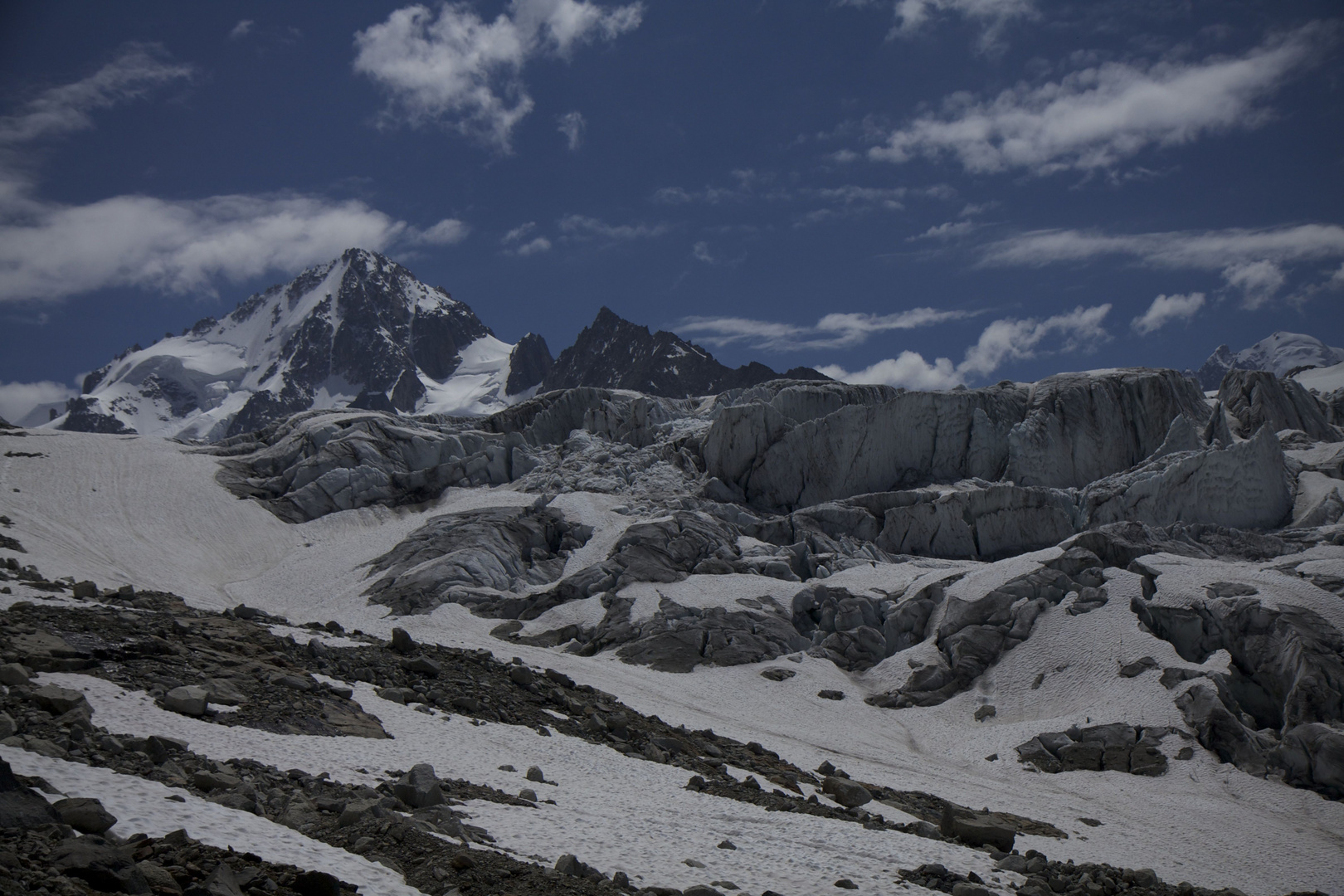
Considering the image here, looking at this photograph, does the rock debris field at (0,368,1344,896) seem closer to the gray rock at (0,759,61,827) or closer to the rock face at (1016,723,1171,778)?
the gray rock at (0,759,61,827)

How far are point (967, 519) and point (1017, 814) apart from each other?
36.2 metres

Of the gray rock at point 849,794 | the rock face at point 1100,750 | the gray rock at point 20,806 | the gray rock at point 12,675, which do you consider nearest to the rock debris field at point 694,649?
the gray rock at point 20,806

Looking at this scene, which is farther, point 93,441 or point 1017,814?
point 93,441

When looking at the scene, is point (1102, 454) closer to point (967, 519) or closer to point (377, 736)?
point (967, 519)

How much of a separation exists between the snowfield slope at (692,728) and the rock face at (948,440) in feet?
45.2

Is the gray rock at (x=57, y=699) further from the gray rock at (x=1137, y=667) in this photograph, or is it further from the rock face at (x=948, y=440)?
the rock face at (x=948, y=440)

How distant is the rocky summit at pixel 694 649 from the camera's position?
47.7ft

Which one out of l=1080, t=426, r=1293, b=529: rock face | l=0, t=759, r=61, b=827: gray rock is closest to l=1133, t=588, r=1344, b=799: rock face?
l=1080, t=426, r=1293, b=529: rock face

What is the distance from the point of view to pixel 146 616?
971 inches

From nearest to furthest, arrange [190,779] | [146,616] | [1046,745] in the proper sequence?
[190,779], [146,616], [1046,745]

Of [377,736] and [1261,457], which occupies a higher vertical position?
[1261,457]

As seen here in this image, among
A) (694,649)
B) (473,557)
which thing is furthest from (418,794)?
(473,557)

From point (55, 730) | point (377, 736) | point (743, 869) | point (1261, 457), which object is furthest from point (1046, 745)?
point (1261, 457)

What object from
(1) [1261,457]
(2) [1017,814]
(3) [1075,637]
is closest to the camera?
(2) [1017,814]
